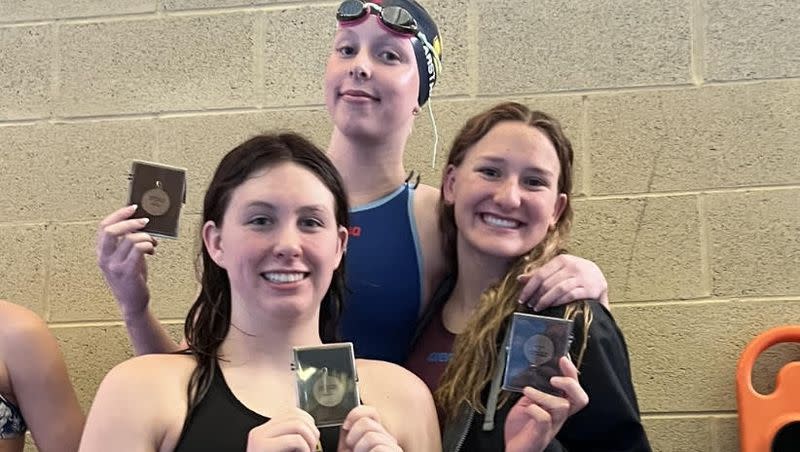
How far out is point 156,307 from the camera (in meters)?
2.77

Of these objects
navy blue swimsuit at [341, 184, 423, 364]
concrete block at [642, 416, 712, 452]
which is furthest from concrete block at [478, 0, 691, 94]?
concrete block at [642, 416, 712, 452]

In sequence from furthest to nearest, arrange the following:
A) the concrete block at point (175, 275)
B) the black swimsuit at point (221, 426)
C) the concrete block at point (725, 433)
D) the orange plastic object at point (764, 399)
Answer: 1. the concrete block at point (175, 275)
2. the concrete block at point (725, 433)
3. the orange plastic object at point (764, 399)
4. the black swimsuit at point (221, 426)

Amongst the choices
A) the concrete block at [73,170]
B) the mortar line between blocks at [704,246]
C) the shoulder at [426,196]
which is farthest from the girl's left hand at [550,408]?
the concrete block at [73,170]

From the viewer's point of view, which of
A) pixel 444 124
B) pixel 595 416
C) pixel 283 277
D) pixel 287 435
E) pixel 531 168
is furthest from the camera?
pixel 444 124

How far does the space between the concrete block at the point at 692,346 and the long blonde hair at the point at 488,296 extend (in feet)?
2.32

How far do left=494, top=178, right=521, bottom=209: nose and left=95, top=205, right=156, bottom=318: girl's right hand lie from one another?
0.72 m

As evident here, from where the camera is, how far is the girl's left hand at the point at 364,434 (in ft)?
4.65

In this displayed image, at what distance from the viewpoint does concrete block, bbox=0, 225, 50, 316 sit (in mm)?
2814

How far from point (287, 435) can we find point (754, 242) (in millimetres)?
1702

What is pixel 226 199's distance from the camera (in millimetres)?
1680

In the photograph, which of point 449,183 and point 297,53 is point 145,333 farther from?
point 297,53

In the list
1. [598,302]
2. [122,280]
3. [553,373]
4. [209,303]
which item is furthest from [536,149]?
[122,280]

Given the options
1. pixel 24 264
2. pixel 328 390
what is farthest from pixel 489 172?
pixel 24 264

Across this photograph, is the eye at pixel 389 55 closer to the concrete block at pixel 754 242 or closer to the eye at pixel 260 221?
A: the eye at pixel 260 221
